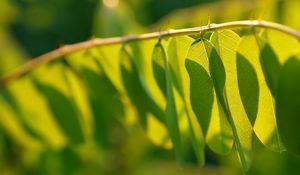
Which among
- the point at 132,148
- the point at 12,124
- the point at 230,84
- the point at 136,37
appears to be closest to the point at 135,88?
the point at 136,37

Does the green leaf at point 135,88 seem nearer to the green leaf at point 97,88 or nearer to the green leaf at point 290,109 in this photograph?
the green leaf at point 97,88

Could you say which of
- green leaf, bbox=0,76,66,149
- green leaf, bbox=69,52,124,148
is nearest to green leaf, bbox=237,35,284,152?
green leaf, bbox=69,52,124,148

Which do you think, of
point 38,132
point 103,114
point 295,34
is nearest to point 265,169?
point 103,114

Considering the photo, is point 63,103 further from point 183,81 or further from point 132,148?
point 132,148

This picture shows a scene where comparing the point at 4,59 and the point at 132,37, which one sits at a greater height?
the point at 132,37

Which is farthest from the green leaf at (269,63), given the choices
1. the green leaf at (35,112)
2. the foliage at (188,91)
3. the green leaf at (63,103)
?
the green leaf at (35,112)

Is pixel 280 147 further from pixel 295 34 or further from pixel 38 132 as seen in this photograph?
pixel 38 132
